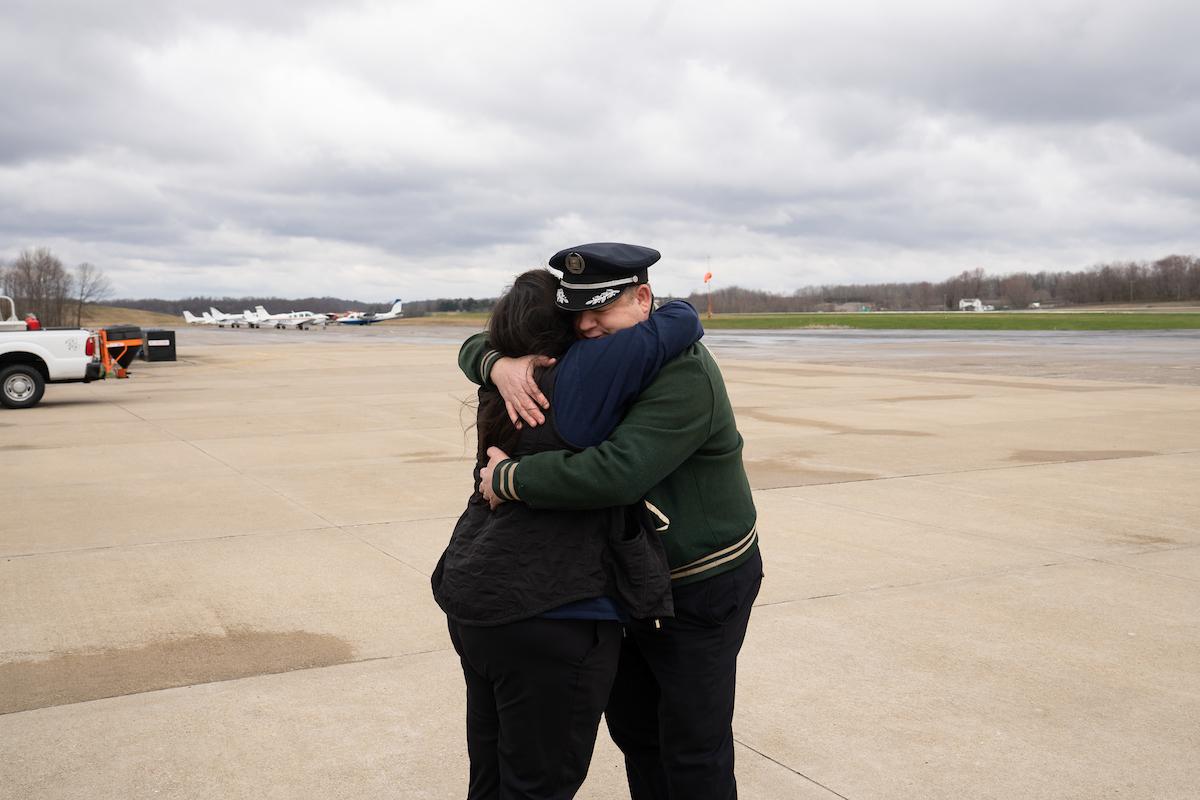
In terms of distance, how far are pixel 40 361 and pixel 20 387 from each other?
1.75 ft

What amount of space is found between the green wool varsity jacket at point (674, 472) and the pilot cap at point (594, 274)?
21 cm

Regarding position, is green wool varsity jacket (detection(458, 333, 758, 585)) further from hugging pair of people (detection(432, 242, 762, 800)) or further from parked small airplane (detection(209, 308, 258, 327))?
parked small airplane (detection(209, 308, 258, 327))

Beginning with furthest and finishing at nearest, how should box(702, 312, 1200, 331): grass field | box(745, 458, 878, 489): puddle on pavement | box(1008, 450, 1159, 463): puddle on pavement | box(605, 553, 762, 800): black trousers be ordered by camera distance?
box(702, 312, 1200, 331): grass field, box(1008, 450, 1159, 463): puddle on pavement, box(745, 458, 878, 489): puddle on pavement, box(605, 553, 762, 800): black trousers

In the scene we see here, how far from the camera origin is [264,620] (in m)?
5.54

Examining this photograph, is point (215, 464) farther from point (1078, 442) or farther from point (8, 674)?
point (1078, 442)

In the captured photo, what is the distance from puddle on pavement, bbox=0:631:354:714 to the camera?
4551 millimetres

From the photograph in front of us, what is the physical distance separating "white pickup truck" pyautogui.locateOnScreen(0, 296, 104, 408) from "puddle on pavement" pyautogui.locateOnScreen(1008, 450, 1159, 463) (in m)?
14.2

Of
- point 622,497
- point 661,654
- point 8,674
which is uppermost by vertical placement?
point 622,497

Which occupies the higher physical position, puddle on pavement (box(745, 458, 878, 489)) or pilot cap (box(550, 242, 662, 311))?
pilot cap (box(550, 242, 662, 311))

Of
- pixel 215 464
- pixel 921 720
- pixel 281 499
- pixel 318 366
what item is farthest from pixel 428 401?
pixel 921 720

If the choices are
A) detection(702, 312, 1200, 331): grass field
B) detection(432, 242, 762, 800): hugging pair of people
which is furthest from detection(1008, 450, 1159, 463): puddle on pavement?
detection(702, 312, 1200, 331): grass field

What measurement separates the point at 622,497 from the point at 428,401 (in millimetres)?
15714

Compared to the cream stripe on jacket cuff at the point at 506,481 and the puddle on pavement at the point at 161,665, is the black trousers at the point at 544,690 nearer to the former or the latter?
the cream stripe on jacket cuff at the point at 506,481

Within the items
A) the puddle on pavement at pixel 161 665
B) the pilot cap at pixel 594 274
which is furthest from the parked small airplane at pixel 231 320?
the pilot cap at pixel 594 274
